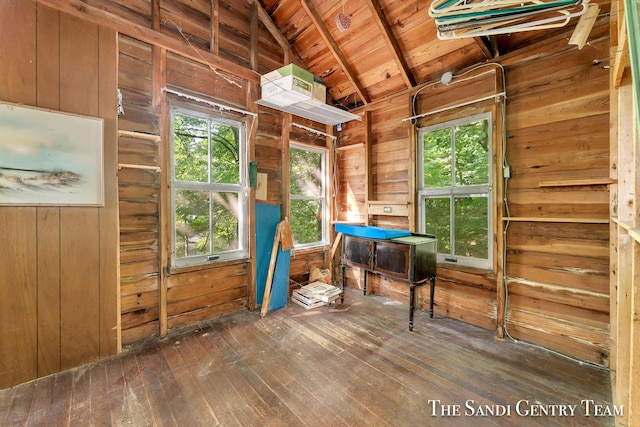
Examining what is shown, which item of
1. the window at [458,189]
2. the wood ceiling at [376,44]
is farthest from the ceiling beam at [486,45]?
the window at [458,189]

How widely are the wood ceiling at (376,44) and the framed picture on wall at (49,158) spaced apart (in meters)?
2.42

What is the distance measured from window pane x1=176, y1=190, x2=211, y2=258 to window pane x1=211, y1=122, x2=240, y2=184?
0.87ft

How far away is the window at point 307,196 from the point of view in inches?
153

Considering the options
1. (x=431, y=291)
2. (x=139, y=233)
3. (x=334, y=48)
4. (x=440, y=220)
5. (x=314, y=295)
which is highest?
(x=334, y=48)

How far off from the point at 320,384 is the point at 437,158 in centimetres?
260

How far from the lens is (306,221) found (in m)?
4.04

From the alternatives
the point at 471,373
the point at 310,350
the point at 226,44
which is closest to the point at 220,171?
the point at 226,44

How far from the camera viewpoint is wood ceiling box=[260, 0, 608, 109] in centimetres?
270

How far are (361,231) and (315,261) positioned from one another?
113 centimetres

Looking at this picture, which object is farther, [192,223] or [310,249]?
[310,249]

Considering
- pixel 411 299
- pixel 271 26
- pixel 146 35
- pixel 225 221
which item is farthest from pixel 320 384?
pixel 271 26

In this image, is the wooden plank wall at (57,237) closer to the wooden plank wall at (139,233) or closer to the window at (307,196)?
the wooden plank wall at (139,233)

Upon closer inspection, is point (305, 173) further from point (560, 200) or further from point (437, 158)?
point (560, 200)

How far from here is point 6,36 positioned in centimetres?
188
